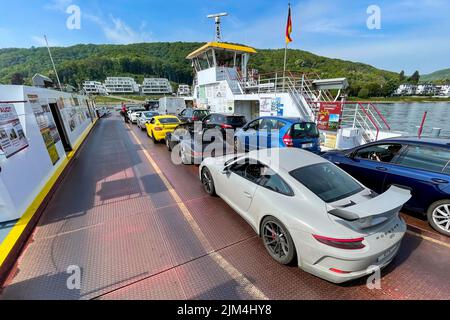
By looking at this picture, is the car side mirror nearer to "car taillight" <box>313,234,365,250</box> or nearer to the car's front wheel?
"car taillight" <box>313,234,365,250</box>

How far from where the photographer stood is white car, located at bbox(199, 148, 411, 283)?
83.0 inches

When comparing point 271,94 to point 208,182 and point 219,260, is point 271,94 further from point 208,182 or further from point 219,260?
point 219,260

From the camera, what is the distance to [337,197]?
2.57 metres

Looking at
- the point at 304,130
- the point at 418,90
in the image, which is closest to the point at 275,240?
the point at 304,130

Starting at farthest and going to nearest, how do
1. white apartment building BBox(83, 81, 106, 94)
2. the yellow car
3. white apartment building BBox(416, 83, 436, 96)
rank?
white apartment building BBox(83, 81, 106, 94), white apartment building BBox(416, 83, 436, 96), the yellow car

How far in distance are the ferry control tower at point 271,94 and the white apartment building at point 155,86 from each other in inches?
4256

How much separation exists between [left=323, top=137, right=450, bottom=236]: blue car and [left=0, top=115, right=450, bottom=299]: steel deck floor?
0.54 metres

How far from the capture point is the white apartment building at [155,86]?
392ft

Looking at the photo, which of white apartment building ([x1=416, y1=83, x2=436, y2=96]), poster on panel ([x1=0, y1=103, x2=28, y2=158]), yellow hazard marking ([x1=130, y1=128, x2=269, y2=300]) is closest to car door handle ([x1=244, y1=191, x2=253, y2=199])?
yellow hazard marking ([x1=130, y1=128, x2=269, y2=300])

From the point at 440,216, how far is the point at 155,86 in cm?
13351

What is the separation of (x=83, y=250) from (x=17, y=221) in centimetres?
171

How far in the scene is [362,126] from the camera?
27.6 feet
